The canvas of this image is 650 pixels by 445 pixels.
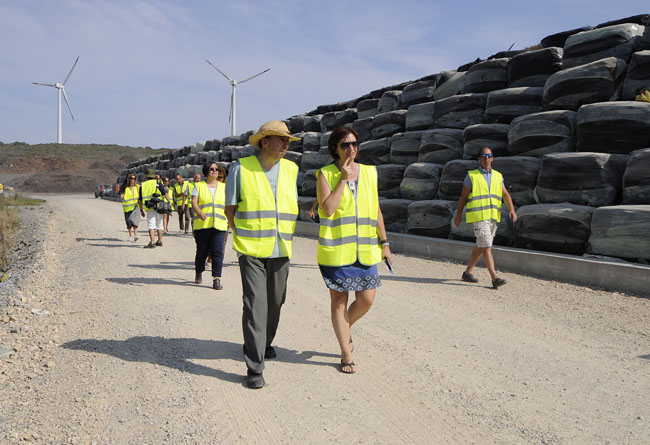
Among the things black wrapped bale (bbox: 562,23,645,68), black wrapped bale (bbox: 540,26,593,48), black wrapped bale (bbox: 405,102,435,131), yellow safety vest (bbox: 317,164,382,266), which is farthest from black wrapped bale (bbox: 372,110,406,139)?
yellow safety vest (bbox: 317,164,382,266)

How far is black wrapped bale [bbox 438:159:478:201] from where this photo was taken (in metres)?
9.79

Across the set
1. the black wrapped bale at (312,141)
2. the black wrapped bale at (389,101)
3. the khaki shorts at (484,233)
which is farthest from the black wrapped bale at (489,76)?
the black wrapped bale at (312,141)

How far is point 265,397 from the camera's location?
Result: 332cm

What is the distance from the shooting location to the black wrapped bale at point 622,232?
655cm

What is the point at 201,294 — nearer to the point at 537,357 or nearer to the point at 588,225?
the point at 537,357

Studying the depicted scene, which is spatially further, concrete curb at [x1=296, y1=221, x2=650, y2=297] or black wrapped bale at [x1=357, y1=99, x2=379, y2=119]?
black wrapped bale at [x1=357, y1=99, x2=379, y2=119]

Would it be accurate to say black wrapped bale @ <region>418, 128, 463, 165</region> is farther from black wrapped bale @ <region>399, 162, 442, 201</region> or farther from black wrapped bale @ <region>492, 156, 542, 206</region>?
black wrapped bale @ <region>492, 156, 542, 206</region>

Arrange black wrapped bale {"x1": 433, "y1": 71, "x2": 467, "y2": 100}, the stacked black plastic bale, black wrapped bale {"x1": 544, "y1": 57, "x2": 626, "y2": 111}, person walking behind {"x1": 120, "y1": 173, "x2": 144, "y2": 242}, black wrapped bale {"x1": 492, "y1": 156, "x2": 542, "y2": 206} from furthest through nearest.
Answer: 1. person walking behind {"x1": 120, "y1": 173, "x2": 144, "y2": 242}
2. black wrapped bale {"x1": 433, "y1": 71, "x2": 467, "y2": 100}
3. black wrapped bale {"x1": 492, "y1": 156, "x2": 542, "y2": 206}
4. black wrapped bale {"x1": 544, "y1": 57, "x2": 626, "y2": 111}
5. the stacked black plastic bale

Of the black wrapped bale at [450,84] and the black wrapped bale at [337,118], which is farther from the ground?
the black wrapped bale at [450,84]

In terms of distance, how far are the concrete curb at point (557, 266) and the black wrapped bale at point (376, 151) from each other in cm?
336

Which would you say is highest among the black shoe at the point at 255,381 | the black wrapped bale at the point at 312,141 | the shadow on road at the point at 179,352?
the black wrapped bale at the point at 312,141

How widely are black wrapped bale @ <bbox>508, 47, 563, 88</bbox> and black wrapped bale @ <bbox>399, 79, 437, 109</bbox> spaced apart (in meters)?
2.52

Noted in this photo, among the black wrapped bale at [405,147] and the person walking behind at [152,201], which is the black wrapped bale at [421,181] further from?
the person walking behind at [152,201]

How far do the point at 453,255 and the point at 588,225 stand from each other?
2332mm
